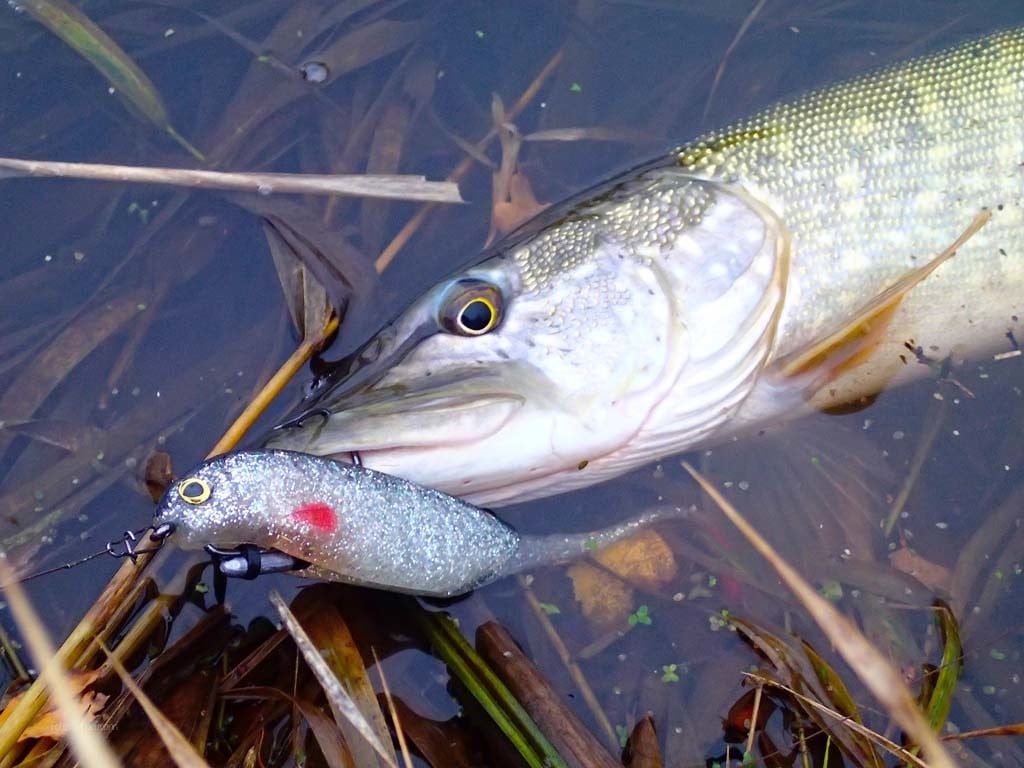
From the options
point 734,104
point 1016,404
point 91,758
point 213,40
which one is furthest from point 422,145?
point 91,758

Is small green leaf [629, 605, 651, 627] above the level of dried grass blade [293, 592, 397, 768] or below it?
below

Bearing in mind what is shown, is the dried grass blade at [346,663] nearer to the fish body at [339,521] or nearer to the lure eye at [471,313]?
the fish body at [339,521]

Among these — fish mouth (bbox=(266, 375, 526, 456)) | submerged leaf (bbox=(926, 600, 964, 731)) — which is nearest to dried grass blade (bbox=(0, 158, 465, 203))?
fish mouth (bbox=(266, 375, 526, 456))

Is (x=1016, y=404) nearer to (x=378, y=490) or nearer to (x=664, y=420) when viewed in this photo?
(x=664, y=420)

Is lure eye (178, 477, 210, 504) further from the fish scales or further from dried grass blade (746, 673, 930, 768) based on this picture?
the fish scales

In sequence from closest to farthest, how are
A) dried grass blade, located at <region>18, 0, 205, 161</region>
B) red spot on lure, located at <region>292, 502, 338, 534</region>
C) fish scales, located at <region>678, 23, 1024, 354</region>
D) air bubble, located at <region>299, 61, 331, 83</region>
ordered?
red spot on lure, located at <region>292, 502, 338, 534</region> → fish scales, located at <region>678, 23, 1024, 354</region> → dried grass blade, located at <region>18, 0, 205, 161</region> → air bubble, located at <region>299, 61, 331, 83</region>

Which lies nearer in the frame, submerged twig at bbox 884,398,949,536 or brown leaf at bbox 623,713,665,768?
brown leaf at bbox 623,713,665,768

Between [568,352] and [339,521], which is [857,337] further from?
[339,521]
